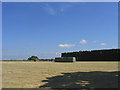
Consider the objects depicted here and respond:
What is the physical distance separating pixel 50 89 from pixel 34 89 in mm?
677

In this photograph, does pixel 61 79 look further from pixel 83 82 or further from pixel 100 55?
pixel 100 55

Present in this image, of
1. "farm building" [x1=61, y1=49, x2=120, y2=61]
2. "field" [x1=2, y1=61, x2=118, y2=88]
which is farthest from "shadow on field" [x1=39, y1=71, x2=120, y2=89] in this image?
"farm building" [x1=61, y1=49, x2=120, y2=61]

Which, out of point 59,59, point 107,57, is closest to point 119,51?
point 107,57

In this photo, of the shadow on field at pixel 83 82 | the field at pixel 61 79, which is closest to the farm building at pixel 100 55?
the field at pixel 61 79

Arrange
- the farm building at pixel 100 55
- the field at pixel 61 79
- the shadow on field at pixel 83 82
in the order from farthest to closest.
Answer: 1. the farm building at pixel 100 55
2. the field at pixel 61 79
3. the shadow on field at pixel 83 82

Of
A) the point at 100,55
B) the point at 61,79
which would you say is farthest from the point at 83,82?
the point at 100,55

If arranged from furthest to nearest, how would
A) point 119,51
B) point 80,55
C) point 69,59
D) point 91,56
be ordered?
1. point 80,55
2. point 91,56
3. point 119,51
4. point 69,59

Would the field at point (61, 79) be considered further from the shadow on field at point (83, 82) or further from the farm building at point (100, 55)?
the farm building at point (100, 55)

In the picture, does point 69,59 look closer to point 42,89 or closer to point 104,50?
point 104,50

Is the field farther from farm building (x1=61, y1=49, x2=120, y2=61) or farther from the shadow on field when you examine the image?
farm building (x1=61, y1=49, x2=120, y2=61)

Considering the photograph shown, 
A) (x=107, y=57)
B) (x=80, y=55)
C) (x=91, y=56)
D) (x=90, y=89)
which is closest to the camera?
(x=90, y=89)

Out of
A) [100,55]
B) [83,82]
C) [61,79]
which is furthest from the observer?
[100,55]

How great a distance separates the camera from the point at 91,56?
6525cm

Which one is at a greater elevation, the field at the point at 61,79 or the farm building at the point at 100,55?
the field at the point at 61,79
